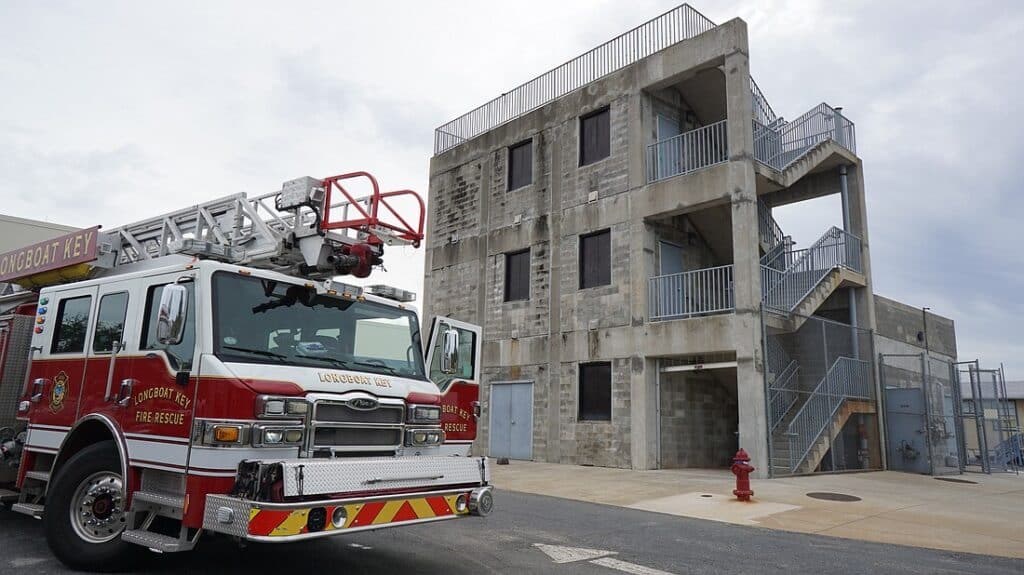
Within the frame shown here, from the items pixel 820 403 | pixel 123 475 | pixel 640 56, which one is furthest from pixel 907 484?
pixel 123 475

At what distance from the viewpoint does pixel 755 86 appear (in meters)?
18.2

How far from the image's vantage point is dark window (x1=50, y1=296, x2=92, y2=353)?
6.58 m

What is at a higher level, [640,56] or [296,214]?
[640,56]

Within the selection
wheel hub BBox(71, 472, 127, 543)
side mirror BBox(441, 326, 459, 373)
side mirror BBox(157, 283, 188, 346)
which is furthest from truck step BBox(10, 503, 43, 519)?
side mirror BBox(441, 326, 459, 373)

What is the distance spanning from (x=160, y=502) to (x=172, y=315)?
132cm

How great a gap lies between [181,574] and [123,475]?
0.91 metres

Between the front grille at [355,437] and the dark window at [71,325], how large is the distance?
9.22 ft

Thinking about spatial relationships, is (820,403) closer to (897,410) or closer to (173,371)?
(897,410)

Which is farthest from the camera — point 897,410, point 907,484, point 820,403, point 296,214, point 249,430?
point 897,410

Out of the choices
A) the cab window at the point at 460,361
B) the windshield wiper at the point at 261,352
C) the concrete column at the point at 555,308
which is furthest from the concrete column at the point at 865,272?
the windshield wiper at the point at 261,352

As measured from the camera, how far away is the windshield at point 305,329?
5.41m

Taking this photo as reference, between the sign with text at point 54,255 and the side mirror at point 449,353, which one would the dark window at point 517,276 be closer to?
the side mirror at point 449,353

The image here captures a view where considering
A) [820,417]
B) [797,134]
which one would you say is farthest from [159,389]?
[797,134]

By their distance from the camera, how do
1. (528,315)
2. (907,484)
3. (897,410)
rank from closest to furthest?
(907,484), (897,410), (528,315)
